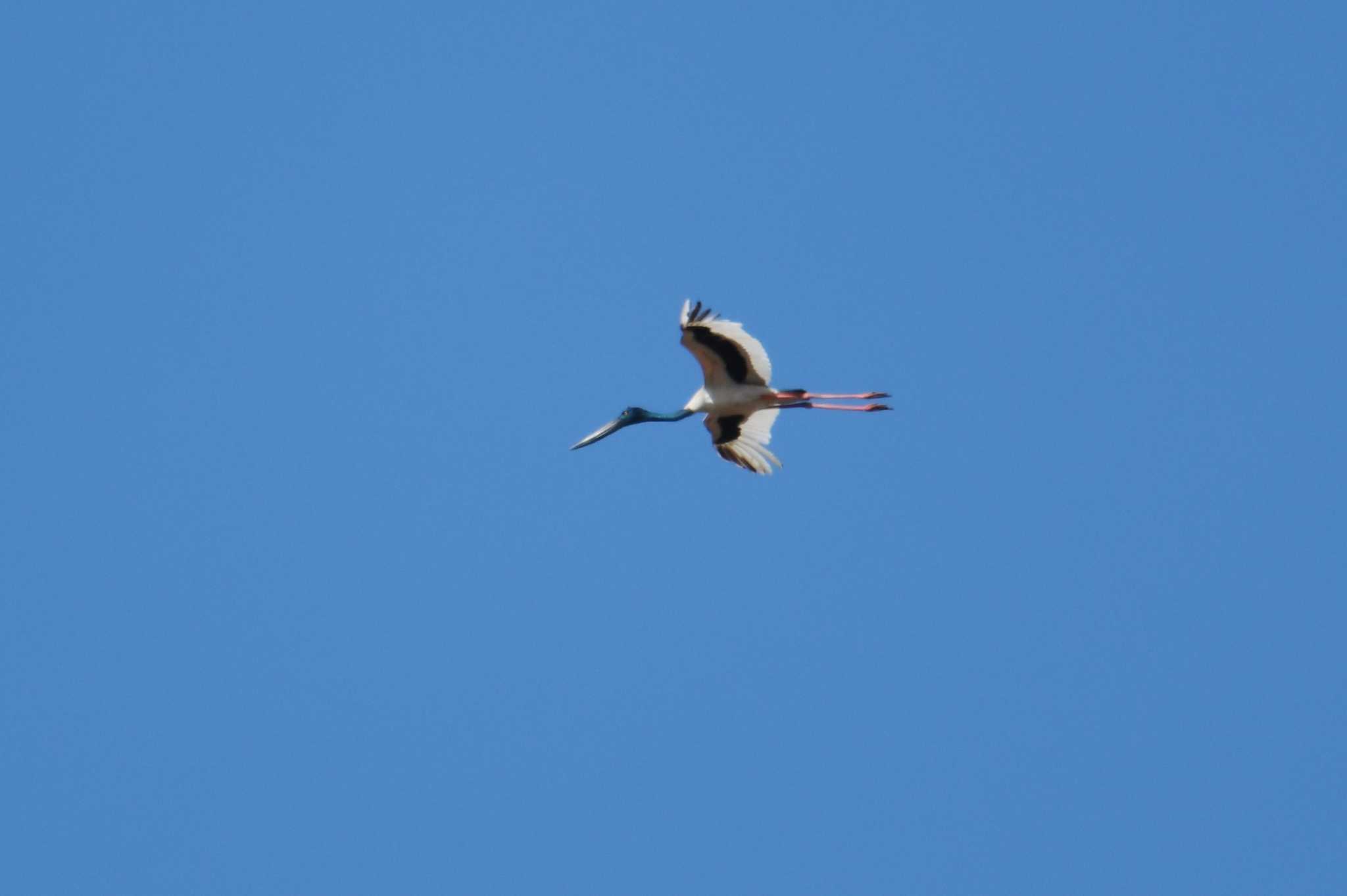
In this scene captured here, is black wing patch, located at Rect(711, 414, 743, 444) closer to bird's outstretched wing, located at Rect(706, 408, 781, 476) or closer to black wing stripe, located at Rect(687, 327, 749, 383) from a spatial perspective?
bird's outstretched wing, located at Rect(706, 408, 781, 476)

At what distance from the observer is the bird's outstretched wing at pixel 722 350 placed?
2392 centimetres

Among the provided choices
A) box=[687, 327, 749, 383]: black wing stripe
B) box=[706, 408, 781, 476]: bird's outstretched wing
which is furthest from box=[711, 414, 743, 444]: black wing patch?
box=[687, 327, 749, 383]: black wing stripe

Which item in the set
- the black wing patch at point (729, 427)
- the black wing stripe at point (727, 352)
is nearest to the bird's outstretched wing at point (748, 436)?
the black wing patch at point (729, 427)

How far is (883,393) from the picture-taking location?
85.1 ft

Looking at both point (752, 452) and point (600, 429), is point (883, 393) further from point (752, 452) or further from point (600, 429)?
point (600, 429)

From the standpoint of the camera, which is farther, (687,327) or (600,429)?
(600,429)

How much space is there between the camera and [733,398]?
83.7ft

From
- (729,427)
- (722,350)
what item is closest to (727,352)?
(722,350)

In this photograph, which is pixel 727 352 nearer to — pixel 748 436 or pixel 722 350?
pixel 722 350

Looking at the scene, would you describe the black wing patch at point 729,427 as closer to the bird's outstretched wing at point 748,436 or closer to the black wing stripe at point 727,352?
the bird's outstretched wing at point 748,436

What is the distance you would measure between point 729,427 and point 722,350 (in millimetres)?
1968

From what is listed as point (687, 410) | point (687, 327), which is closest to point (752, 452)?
point (687, 410)

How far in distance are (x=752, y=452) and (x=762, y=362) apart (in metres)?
1.91

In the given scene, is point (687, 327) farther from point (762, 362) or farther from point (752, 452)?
point (752, 452)
